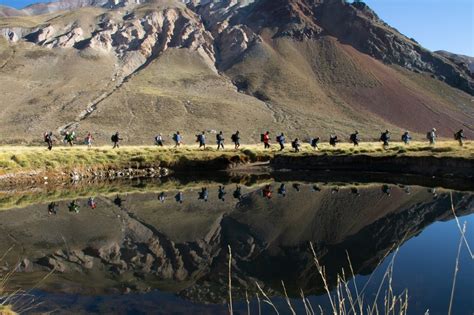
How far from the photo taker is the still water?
47.5 feet

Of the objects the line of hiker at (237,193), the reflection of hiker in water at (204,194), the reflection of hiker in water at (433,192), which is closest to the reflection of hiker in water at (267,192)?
the line of hiker at (237,193)

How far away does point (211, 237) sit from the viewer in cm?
2439

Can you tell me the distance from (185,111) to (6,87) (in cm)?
6630

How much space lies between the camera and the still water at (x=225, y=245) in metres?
14.5

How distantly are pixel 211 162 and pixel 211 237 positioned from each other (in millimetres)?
29078

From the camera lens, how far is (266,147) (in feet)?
197

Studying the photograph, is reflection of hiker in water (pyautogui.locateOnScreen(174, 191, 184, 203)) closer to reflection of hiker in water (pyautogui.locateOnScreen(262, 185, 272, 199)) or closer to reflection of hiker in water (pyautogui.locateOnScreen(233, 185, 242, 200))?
reflection of hiker in water (pyautogui.locateOnScreen(233, 185, 242, 200))

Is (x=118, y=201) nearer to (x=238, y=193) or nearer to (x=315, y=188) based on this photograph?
(x=238, y=193)

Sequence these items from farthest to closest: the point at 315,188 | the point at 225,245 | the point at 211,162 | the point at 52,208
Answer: the point at 211,162 < the point at 315,188 < the point at 52,208 < the point at 225,245

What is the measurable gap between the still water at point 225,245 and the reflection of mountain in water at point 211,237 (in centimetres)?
7

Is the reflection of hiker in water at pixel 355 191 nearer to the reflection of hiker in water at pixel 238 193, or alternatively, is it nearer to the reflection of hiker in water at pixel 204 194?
the reflection of hiker in water at pixel 238 193

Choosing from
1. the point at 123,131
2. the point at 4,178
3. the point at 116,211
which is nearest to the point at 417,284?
the point at 116,211

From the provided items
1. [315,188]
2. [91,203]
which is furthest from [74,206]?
[315,188]

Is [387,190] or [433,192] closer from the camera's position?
[433,192]
